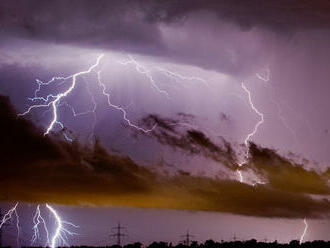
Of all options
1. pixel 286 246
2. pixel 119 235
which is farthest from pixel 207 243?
pixel 119 235

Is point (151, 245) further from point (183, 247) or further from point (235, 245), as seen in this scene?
point (235, 245)

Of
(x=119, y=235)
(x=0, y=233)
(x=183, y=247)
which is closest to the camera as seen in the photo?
(x=183, y=247)

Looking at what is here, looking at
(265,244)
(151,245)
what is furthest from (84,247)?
(265,244)

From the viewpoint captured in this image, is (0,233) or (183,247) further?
(0,233)

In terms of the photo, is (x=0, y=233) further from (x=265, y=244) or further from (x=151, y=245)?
(x=265, y=244)

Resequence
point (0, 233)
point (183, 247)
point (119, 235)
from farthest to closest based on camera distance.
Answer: point (119, 235) < point (0, 233) < point (183, 247)

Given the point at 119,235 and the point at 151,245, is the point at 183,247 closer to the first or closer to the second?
the point at 151,245

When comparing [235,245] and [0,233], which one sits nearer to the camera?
[235,245]

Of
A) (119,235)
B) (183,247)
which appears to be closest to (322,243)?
(183,247)
